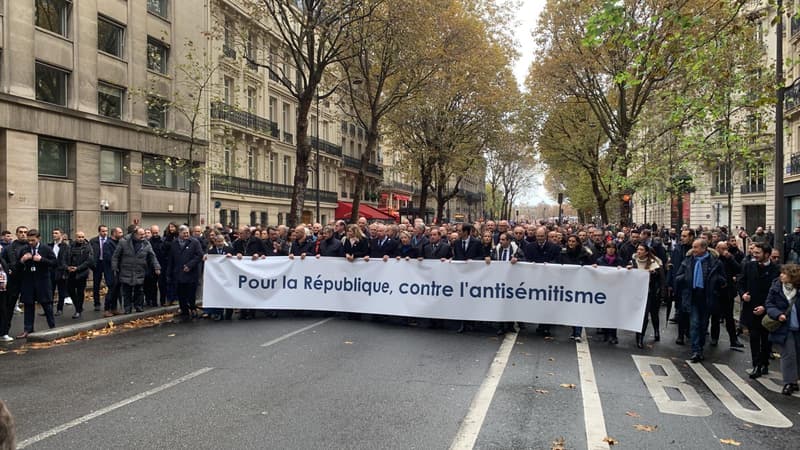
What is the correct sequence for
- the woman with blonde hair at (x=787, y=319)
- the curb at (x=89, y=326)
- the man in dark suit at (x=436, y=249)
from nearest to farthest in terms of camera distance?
1. the woman with blonde hair at (x=787, y=319)
2. the curb at (x=89, y=326)
3. the man in dark suit at (x=436, y=249)

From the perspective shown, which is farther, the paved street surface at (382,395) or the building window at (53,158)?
the building window at (53,158)

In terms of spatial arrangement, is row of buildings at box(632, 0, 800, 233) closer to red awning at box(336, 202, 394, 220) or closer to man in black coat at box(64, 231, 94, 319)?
man in black coat at box(64, 231, 94, 319)

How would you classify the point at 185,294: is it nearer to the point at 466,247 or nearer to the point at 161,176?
the point at 466,247

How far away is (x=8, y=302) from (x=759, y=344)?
1172 centimetres

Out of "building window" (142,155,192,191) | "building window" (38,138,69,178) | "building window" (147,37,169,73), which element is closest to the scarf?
"building window" (142,155,192,191)

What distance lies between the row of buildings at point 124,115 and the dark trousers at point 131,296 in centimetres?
861

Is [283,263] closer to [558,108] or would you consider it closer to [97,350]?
[97,350]

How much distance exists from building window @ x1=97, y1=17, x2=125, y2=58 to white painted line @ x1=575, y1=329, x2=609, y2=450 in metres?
24.2

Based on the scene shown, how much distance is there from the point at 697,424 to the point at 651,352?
3.62 metres

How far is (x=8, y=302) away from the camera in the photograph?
977 cm

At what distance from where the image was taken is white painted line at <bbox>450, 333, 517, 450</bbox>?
4.94 m

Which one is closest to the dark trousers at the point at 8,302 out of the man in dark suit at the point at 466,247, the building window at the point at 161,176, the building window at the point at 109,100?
the man in dark suit at the point at 466,247

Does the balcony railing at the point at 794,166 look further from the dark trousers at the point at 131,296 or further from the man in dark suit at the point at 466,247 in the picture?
the dark trousers at the point at 131,296

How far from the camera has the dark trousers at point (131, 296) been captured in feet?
38.8
